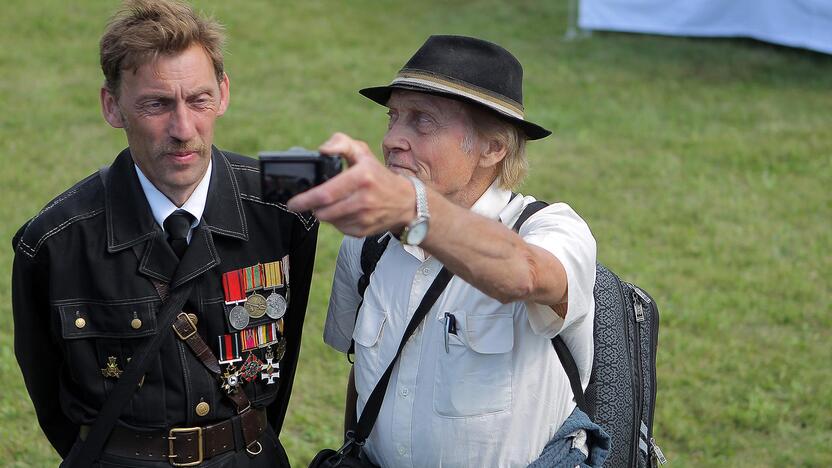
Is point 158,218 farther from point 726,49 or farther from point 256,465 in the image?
point 726,49

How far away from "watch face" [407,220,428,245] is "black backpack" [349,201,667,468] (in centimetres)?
78

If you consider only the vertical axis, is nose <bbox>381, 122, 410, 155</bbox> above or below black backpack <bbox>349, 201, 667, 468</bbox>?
above

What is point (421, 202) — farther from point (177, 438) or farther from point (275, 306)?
point (177, 438)

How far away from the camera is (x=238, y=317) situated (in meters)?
3.28

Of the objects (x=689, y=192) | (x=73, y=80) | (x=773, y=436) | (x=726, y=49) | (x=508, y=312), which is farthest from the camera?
(x=726, y=49)

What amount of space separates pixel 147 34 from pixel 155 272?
73 centimetres

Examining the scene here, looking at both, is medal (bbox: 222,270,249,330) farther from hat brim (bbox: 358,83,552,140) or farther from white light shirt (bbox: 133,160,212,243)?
hat brim (bbox: 358,83,552,140)

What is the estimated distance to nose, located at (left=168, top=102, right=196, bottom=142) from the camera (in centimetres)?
307

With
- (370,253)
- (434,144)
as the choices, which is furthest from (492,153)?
(370,253)

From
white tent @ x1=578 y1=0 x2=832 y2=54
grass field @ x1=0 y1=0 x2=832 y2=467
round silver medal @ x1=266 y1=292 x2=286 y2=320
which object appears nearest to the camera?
round silver medal @ x1=266 y1=292 x2=286 y2=320

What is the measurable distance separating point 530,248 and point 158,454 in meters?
1.43

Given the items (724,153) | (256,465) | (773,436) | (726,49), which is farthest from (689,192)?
(256,465)

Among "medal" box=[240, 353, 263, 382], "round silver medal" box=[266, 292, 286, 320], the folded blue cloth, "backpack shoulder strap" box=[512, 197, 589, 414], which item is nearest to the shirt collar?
"round silver medal" box=[266, 292, 286, 320]

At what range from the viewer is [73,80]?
12.0 metres
